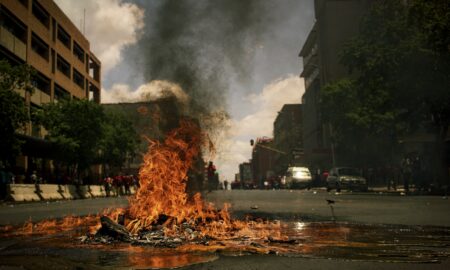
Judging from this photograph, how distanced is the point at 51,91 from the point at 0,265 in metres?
46.2

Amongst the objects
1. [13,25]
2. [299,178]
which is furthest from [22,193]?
[299,178]

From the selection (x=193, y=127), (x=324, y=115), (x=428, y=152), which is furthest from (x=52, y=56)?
(x=193, y=127)

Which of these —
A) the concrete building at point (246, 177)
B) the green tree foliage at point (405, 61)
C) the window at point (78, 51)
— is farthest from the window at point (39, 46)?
the concrete building at point (246, 177)

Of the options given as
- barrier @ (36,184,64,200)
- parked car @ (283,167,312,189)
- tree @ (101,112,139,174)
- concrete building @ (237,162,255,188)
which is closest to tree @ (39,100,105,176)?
barrier @ (36,184,64,200)

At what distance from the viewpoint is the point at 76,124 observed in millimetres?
38469

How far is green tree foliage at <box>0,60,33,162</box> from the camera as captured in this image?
22.4 m

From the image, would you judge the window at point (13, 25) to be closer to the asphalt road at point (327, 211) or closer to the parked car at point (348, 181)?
the asphalt road at point (327, 211)

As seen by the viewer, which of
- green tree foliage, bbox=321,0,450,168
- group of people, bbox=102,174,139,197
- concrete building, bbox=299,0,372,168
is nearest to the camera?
green tree foliage, bbox=321,0,450,168

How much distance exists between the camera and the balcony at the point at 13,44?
117 ft

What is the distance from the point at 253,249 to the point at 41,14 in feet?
154

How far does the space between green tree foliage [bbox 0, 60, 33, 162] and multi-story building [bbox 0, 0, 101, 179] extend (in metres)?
10.7

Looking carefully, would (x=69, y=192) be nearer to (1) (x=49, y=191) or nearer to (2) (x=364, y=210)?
(1) (x=49, y=191)

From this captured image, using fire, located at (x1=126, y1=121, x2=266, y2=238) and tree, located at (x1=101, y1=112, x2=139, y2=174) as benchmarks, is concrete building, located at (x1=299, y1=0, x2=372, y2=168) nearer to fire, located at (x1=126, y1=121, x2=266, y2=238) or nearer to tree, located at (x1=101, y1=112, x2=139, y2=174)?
tree, located at (x1=101, y1=112, x2=139, y2=174)

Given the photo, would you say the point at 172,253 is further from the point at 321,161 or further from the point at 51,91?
the point at 321,161
